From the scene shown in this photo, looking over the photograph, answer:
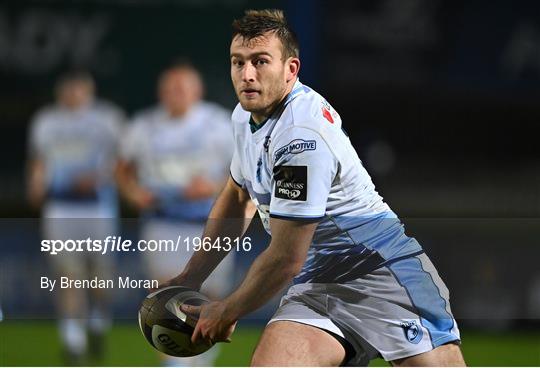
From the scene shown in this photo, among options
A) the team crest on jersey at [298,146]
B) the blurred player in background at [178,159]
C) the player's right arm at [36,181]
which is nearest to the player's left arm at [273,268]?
the team crest on jersey at [298,146]

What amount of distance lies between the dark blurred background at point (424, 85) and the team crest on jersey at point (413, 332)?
1577mm

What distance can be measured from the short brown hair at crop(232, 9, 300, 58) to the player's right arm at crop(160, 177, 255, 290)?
564 mm

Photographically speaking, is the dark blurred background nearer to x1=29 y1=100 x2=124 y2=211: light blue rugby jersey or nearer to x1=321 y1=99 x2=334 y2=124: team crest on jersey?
x1=29 y1=100 x2=124 y2=211: light blue rugby jersey

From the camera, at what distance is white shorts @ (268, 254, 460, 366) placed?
4047 mm

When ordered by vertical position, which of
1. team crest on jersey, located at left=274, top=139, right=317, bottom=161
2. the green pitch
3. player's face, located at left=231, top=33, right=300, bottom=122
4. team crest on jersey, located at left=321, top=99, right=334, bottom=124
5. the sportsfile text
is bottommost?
the green pitch

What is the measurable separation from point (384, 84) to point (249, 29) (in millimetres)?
2004

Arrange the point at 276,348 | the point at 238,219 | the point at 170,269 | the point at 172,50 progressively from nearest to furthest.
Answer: the point at 276,348 → the point at 238,219 → the point at 170,269 → the point at 172,50

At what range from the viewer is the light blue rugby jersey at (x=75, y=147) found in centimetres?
727

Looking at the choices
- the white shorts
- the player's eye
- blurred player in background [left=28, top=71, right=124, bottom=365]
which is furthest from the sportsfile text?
the player's eye

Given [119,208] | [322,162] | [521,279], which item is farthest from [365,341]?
[119,208]

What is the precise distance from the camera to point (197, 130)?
6.73 m

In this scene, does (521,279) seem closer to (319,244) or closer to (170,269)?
(170,269)

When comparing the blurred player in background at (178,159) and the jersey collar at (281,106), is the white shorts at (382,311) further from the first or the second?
the blurred player in background at (178,159)

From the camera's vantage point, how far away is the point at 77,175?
24.8ft
